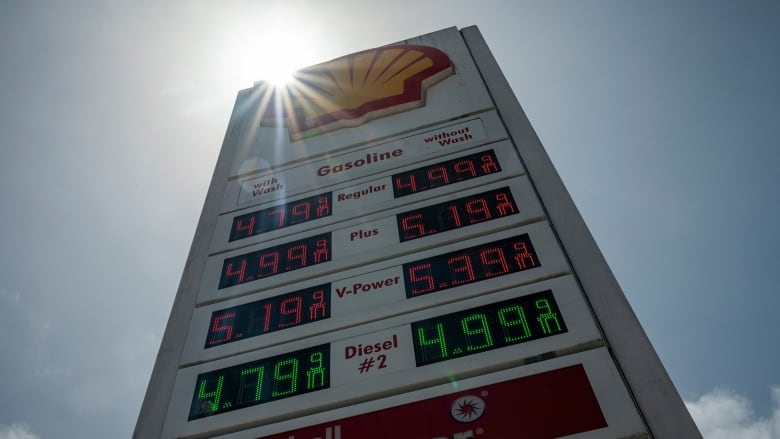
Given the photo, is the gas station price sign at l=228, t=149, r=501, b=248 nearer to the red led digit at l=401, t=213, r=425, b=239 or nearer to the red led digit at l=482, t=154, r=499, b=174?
the red led digit at l=482, t=154, r=499, b=174

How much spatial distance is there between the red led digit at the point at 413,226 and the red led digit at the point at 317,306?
1.10 meters

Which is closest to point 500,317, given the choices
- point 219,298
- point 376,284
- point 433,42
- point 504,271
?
point 504,271

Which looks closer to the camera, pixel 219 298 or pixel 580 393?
pixel 580 393

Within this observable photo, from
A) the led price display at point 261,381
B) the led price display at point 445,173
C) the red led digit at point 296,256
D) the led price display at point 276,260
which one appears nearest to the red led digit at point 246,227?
the led price display at point 276,260

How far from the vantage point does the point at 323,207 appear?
7.28 meters

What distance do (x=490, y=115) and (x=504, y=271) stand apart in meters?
3.05

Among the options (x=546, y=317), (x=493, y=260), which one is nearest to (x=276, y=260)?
(x=493, y=260)

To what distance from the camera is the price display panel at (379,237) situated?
6234mm

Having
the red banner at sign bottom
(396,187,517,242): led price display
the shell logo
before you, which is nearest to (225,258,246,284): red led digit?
(396,187,517,242): led price display

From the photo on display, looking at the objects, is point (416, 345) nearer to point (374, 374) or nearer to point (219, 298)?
point (374, 374)

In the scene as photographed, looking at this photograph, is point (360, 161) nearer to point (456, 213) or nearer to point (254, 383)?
point (456, 213)

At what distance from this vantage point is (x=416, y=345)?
521 centimetres

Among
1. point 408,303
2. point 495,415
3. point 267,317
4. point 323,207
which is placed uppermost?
point 323,207

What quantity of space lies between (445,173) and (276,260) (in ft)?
7.31
